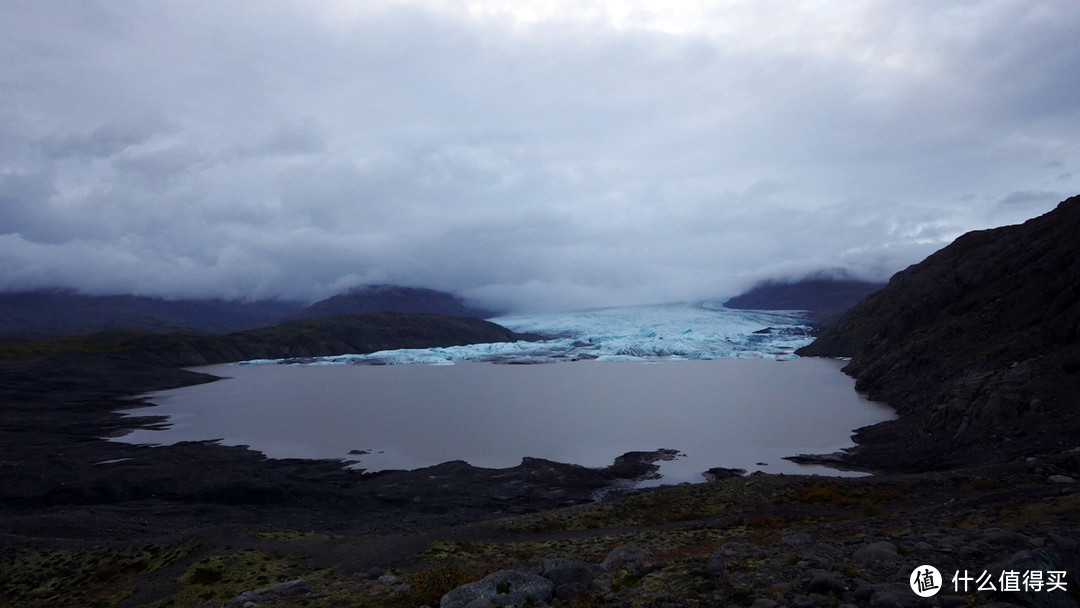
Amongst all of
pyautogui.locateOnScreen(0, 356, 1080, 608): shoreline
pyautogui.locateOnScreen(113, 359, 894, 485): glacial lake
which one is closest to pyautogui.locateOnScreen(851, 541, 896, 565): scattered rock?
pyautogui.locateOnScreen(0, 356, 1080, 608): shoreline

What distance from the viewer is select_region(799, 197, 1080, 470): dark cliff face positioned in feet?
80.9

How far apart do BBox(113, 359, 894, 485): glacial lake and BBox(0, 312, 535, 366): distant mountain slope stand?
99.2 feet

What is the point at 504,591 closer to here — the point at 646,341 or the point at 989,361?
the point at 989,361

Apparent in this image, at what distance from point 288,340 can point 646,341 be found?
75.9 metres

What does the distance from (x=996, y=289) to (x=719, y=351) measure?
183 ft

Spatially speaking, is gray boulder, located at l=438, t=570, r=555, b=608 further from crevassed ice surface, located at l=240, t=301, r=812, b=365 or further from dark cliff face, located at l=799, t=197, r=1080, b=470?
crevassed ice surface, located at l=240, t=301, r=812, b=365

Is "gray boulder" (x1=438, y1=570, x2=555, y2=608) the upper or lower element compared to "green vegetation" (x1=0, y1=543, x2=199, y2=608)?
upper

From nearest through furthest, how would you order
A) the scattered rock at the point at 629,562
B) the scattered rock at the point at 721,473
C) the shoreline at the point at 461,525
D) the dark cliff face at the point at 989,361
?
the shoreline at the point at 461,525, the scattered rock at the point at 629,562, the dark cliff face at the point at 989,361, the scattered rock at the point at 721,473

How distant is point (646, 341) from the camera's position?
9756 cm

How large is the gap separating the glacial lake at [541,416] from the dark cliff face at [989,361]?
3.38 metres

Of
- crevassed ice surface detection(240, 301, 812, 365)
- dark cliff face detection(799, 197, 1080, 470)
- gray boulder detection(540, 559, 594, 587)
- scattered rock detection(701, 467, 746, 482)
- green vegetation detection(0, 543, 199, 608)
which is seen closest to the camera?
gray boulder detection(540, 559, 594, 587)

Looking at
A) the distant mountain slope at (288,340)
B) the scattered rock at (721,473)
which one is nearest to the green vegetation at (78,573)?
the scattered rock at (721,473)

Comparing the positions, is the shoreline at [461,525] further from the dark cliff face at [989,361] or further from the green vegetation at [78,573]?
the dark cliff face at [989,361]

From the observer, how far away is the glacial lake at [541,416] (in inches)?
1340
